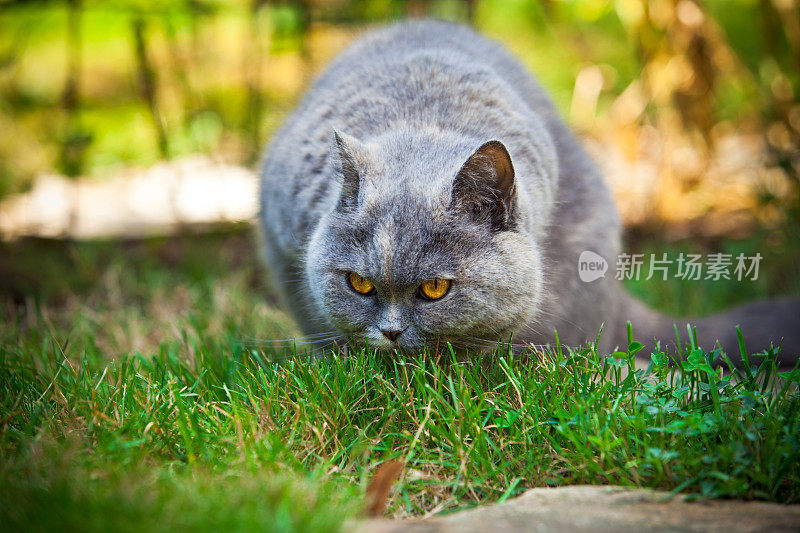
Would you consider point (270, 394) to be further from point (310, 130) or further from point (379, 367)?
point (310, 130)

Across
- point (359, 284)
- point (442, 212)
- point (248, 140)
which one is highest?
point (248, 140)

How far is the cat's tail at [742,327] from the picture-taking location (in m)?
3.13

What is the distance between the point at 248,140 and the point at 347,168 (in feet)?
9.91

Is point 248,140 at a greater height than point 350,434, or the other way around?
point 248,140

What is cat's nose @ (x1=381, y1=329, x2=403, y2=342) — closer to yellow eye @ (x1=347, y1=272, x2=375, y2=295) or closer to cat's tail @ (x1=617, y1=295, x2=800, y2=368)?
yellow eye @ (x1=347, y1=272, x2=375, y2=295)

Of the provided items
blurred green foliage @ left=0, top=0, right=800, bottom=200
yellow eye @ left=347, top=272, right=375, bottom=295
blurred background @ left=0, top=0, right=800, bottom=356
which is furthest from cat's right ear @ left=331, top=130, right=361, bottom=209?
blurred green foliage @ left=0, top=0, right=800, bottom=200

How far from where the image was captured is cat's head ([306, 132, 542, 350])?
2.33 metres

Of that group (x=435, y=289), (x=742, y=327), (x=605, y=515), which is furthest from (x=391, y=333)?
(x=742, y=327)

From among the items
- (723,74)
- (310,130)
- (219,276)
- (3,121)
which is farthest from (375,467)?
(3,121)

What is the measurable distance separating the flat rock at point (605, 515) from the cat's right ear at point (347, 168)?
3.77 ft

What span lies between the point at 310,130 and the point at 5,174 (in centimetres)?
321

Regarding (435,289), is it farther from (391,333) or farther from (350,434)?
(350,434)

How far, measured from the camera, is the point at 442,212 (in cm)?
237

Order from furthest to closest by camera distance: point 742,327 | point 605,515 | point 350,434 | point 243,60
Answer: point 243,60 → point 742,327 → point 350,434 → point 605,515
